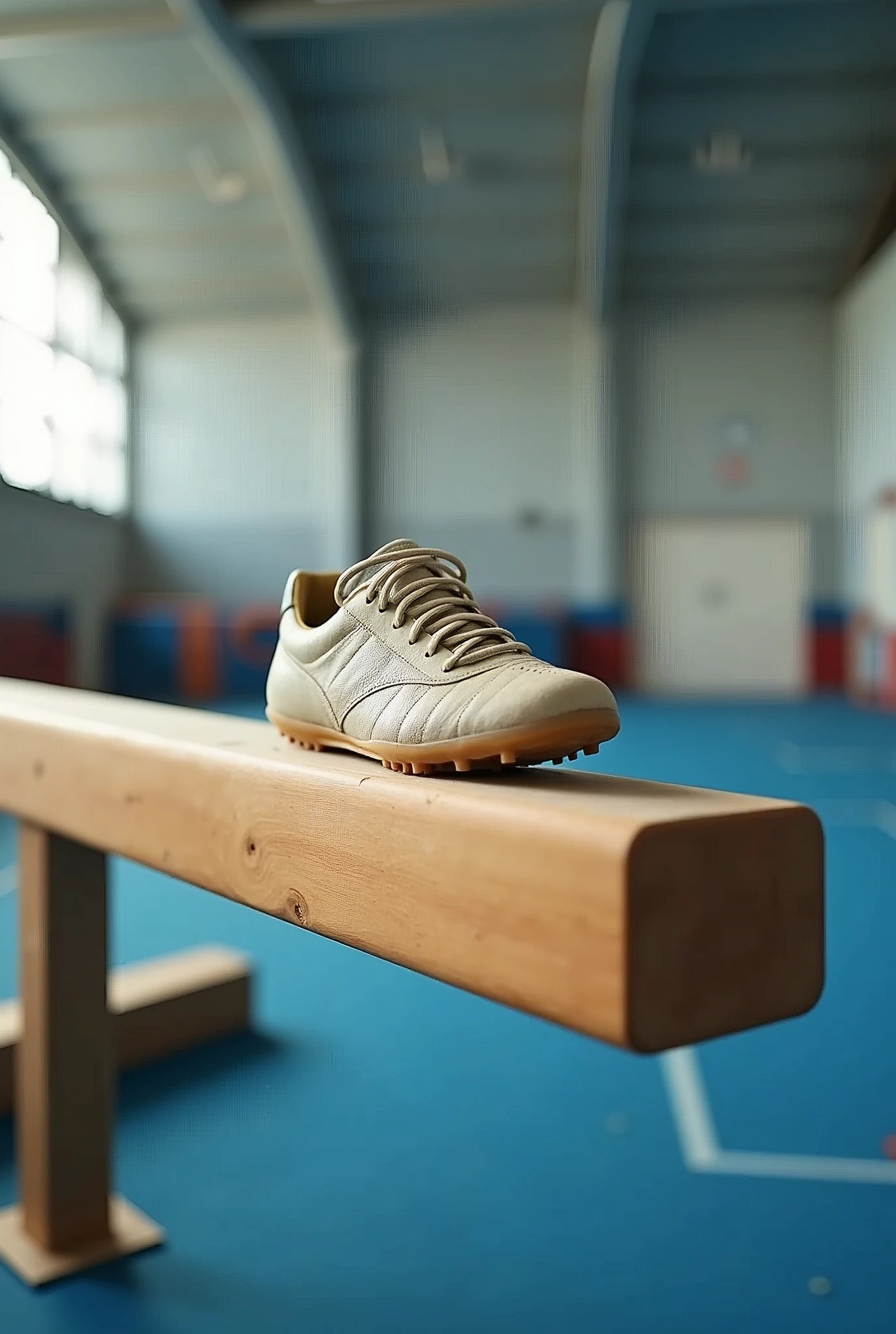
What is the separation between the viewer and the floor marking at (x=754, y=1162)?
1.18 metres

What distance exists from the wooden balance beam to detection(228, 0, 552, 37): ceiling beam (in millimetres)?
4724

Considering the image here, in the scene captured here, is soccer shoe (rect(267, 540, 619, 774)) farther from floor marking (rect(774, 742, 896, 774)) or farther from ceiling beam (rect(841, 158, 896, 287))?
ceiling beam (rect(841, 158, 896, 287))

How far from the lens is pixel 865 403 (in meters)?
6.91

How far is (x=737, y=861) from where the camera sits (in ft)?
1.28

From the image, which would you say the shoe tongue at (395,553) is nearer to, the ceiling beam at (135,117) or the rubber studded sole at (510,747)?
the rubber studded sole at (510,747)

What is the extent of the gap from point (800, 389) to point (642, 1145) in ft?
23.3

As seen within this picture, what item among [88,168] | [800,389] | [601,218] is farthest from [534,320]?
[88,168]

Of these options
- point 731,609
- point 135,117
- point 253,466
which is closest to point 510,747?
point 135,117

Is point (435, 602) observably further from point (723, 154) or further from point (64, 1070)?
point (723, 154)

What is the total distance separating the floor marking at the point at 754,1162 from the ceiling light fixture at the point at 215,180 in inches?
209

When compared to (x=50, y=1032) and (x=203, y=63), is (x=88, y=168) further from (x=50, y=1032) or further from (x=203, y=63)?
(x=203, y=63)

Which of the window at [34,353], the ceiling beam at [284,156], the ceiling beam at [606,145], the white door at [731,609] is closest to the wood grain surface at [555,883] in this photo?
the window at [34,353]

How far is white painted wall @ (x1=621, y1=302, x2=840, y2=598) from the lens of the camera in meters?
7.47

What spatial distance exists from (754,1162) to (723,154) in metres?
6.05
